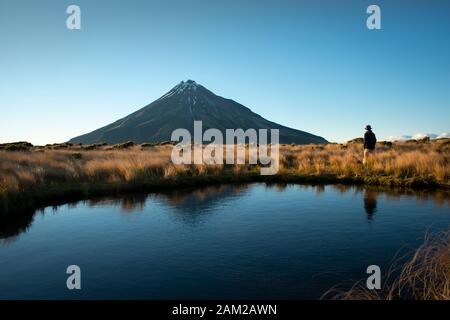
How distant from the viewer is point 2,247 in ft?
27.1

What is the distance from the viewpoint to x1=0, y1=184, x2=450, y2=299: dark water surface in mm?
5941

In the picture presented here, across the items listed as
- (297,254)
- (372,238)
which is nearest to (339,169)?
(372,238)

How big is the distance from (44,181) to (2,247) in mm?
7706

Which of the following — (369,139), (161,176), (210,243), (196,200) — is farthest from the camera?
(369,139)

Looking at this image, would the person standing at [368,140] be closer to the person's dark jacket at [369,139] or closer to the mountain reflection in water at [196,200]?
the person's dark jacket at [369,139]

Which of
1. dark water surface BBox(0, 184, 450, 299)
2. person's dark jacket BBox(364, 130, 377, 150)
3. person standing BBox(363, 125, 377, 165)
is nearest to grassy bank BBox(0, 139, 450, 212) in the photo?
person standing BBox(363, 125, 377, 165)

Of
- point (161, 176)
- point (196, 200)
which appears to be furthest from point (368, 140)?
point (161, 176)

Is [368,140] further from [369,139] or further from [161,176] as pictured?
[161,176]

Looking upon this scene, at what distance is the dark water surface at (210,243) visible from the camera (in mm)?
5941

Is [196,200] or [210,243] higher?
[196,200]

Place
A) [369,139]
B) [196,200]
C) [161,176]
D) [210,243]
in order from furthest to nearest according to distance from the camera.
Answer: [369,139] < [161,176] < [196,200] < [210,243]

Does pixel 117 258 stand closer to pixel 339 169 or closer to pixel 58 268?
pixel 58 268

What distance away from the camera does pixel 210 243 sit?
8125 millimetres

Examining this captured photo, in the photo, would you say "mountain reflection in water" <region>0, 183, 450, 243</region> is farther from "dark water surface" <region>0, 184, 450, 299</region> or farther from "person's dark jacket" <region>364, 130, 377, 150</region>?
"person's dark jacket" <region>364, 130, 377, 150</region>
